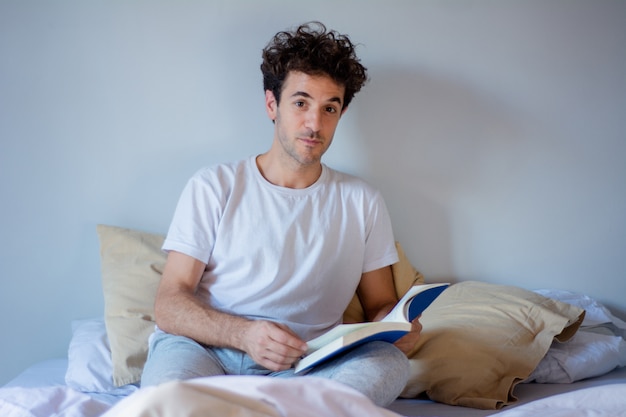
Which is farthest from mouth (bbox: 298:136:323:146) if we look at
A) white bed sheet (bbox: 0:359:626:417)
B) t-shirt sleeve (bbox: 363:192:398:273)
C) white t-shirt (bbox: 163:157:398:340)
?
white bed sheet (bbox: 0:359:626:417)

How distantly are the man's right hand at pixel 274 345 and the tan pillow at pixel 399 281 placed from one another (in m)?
0.50

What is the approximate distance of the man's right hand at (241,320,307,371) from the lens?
1.48m

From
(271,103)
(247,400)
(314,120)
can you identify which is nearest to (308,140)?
(314,120)

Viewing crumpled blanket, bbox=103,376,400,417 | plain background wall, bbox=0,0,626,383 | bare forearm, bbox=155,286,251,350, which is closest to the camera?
crumpled blanket, bbox=103,376,400,417

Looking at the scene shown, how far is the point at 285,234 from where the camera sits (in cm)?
182

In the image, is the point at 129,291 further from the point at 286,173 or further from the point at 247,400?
the point at 247,400

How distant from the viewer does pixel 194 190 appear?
1.83 meters

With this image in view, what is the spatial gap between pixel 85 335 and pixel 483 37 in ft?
4.97

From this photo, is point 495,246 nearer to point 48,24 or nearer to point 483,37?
point 483,37

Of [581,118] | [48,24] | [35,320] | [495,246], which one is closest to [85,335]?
[35,320]

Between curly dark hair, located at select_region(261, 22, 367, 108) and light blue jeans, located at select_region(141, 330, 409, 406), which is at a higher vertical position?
curly dark hair, located at select_region(261, 22, 367, 108)

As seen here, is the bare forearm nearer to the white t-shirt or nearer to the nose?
the white t-shirt

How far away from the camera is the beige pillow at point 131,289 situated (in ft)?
5.96

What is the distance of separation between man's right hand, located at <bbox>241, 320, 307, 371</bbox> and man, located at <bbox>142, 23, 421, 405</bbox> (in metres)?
0.11
